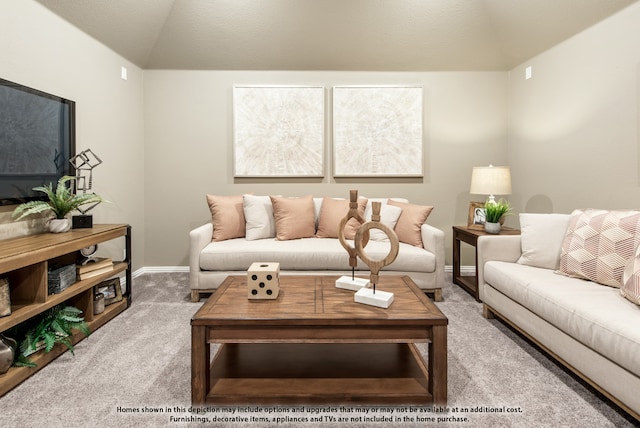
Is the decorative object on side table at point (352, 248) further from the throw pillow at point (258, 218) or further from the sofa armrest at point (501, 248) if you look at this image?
the throw pillow at point (258, 218)

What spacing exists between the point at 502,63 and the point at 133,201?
4.36 meters

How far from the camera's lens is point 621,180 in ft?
8.45

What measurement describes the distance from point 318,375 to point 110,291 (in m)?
1.95

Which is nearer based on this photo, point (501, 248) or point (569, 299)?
point (569, 299)

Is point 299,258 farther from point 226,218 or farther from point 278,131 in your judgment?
point 278,131

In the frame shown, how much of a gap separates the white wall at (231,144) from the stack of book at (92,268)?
4.50 feet

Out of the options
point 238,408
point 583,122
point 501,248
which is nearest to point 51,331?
point 238,408

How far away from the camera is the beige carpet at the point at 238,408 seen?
1.46 metres

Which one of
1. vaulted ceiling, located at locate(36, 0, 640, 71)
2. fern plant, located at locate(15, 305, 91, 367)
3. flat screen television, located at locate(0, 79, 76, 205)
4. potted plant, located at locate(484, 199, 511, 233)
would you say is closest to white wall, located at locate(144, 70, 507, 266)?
vaulted ceiling, located at locate(36, 0, 640, 71)

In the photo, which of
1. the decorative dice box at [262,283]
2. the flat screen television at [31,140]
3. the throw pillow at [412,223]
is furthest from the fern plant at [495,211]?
the flat screen television at [31,140]

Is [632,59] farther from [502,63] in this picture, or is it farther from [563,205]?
[502,63]

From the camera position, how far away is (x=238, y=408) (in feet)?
5.06

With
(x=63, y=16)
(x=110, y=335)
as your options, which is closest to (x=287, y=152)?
(x=63, y=16)

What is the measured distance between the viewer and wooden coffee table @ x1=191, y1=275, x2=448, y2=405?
1.49m
